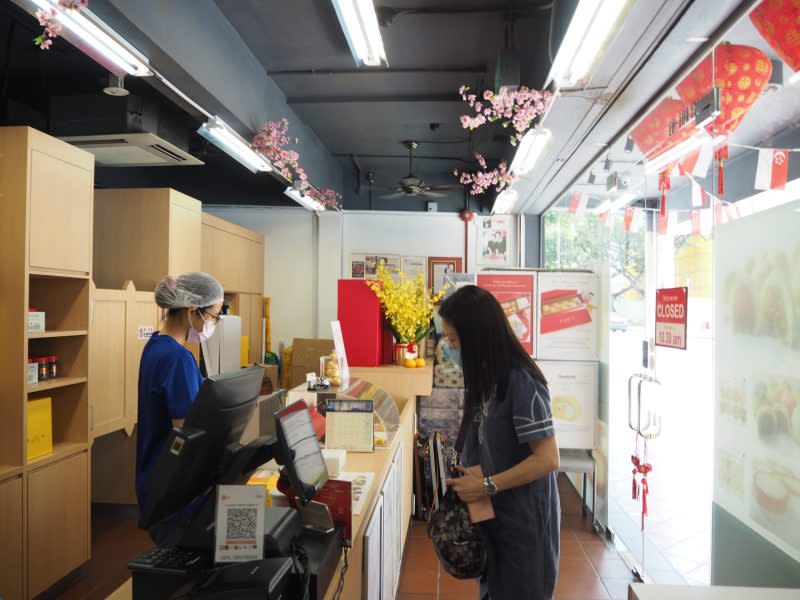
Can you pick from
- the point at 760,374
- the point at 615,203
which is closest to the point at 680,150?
the point at 615,203

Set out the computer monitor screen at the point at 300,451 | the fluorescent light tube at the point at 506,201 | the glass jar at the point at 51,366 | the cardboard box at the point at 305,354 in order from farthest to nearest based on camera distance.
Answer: the cardboard box at the point at 305,354 < the fluorescent light tube at the point at 506,201 < the glass jar at the point at 51,366 < the computer monitor screen at the point at 300,451

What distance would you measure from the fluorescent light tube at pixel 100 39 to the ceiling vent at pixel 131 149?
5.66 ft

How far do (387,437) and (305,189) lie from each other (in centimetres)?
336

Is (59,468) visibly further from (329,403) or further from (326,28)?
(326,28)

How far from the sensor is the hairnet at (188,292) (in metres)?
2.53

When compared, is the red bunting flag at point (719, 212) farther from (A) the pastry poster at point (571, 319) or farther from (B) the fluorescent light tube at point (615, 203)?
(A) the pastry poster at point (571, 319)

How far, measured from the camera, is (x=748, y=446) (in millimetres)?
2178

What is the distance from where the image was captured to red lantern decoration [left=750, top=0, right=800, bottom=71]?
189 cm

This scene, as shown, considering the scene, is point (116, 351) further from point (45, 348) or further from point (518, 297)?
point (518, 297)

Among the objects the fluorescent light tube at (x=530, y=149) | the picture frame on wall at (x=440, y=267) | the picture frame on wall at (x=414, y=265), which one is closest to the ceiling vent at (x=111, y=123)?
the fluorescent light tube at (x=530, y=149)

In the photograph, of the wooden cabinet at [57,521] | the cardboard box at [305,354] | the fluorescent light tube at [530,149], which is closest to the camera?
the wooden cabinet at [57,521]

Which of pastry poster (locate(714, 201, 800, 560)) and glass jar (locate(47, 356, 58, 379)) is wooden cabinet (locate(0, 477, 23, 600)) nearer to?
glass jar (locate(47, 356, 58, 379))

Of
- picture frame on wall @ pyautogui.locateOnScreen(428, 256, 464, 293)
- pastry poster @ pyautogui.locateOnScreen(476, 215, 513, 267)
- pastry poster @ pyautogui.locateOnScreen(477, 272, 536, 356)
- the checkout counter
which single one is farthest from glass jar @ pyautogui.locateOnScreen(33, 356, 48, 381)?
pastry poster @ pyautogui.locateOnScreen(476, 215, 513, 267)

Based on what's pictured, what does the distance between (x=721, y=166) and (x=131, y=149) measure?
13.7 feet
